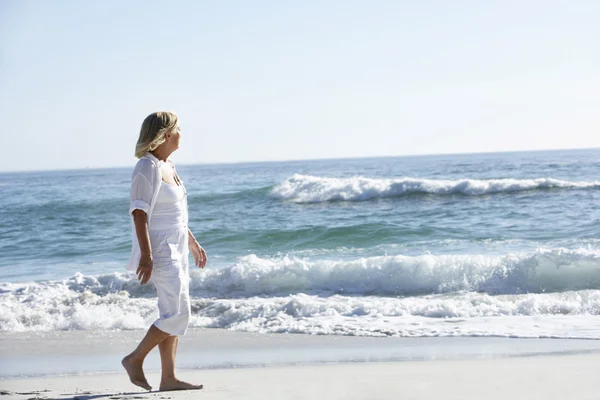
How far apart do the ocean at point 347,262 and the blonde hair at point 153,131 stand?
3.23m

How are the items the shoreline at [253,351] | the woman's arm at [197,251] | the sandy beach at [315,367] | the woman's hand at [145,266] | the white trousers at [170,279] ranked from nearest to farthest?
the woman's hand at [145,266]
the white trousers at [170,279]
the sandy beach at [315,367]
the woman's arm at [197,251]
the shoreline at [253,351]

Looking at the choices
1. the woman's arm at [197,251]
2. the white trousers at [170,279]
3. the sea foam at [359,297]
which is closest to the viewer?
the white trousers at [170,279]

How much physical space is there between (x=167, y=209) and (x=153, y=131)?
421 mm

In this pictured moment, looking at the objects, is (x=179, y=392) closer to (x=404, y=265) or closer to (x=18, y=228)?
(x=404, y=265)

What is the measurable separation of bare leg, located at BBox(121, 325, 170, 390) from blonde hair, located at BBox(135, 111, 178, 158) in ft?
3.18

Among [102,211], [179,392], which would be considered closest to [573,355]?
[179,392]

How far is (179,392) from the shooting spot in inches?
159

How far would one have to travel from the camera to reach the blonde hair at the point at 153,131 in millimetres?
3893

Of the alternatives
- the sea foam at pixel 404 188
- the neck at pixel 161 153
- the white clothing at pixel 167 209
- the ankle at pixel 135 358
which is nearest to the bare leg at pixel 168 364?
the ankle at pixel 135 358

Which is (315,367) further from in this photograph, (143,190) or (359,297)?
(359,297)

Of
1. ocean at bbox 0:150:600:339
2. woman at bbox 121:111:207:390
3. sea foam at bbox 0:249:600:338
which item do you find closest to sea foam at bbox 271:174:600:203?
ocean at bbox 0:150:600:339

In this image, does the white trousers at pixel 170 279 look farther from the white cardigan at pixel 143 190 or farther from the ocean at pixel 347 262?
the ocean at pixel 347 262

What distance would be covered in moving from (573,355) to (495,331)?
1.31 m

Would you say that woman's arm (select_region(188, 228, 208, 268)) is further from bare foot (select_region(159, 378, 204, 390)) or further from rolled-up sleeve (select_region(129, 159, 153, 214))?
bare foot (select_region(159, 378, 204, 390))
